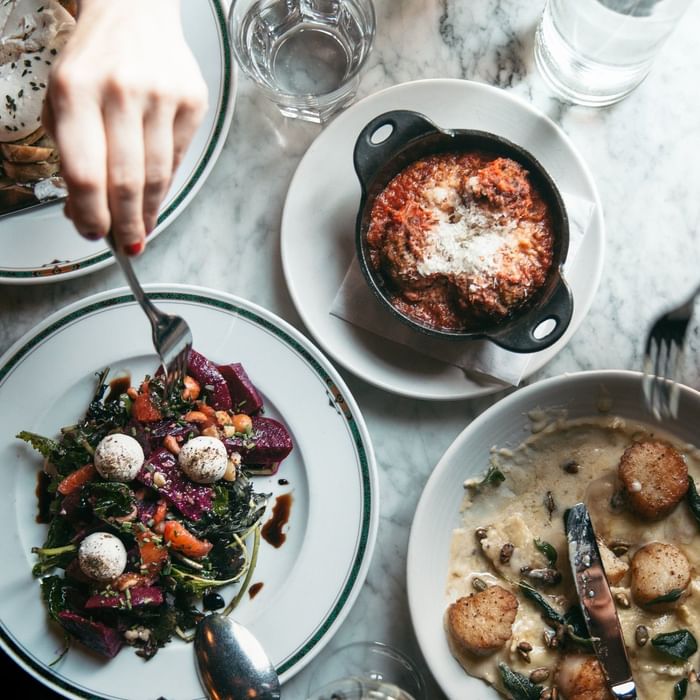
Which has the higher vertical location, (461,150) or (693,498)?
(461,150)

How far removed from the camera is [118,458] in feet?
7.14

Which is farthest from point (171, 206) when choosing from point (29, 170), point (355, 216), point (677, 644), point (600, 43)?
point (677, 644)

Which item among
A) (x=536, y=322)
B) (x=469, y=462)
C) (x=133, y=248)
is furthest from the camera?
(x=469, y=462)

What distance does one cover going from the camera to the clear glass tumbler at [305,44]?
7.68 ft

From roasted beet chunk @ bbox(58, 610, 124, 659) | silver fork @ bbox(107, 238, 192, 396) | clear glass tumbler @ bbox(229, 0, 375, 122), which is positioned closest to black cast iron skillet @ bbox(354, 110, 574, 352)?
clear glass tumbler @ bbox(229, 0, 375, 122)

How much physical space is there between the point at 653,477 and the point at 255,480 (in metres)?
1.11

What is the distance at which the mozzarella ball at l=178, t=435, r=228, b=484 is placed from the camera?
7.15 feet

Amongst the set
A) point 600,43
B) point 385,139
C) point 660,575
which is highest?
point 600,43

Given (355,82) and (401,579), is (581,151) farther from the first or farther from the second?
(401,579)

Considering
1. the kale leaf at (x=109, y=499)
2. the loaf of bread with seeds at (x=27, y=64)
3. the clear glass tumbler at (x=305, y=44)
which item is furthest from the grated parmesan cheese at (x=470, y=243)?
the loaf of bread with seeds at (x=27, y=64)

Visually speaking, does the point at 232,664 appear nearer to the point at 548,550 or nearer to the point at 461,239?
the point at 548,550

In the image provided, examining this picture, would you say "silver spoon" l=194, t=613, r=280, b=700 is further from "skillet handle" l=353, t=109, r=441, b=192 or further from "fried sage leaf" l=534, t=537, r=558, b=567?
"skillet handle" l=353, t=109, r=441, b=192

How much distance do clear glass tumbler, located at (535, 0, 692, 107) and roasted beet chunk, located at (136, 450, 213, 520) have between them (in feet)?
5.11

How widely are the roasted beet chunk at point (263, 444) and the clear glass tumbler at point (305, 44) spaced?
3.04ft
